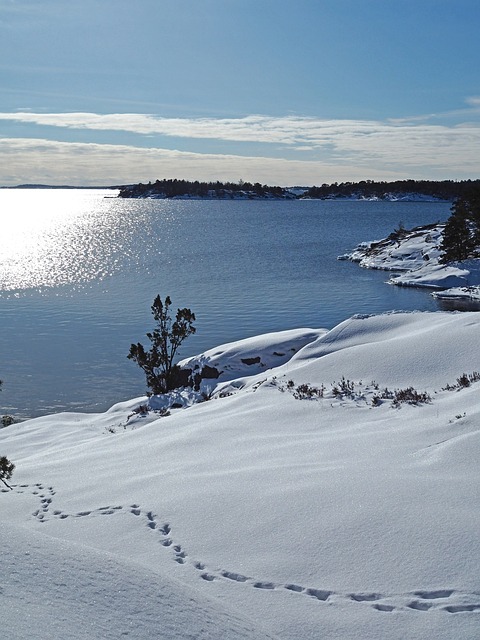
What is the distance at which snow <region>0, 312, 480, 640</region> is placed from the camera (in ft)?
13.6

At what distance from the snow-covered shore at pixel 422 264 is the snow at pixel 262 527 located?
37158 mm

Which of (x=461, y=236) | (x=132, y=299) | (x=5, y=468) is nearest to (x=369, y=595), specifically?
(x=5, y=468)

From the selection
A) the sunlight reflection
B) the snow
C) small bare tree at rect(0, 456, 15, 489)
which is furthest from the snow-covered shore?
small bare tree at rect(0, 456, 15, 489)

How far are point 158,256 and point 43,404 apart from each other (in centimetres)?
5305

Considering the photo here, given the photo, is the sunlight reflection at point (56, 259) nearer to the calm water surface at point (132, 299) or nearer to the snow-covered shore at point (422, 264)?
the calm water surface at point (132, 299)

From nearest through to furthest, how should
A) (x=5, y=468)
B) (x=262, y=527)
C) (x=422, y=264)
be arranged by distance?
1. (x=262, y=527)
2. (x=5, y=468)
3. (x=422, y=264)

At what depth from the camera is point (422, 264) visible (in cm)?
6016

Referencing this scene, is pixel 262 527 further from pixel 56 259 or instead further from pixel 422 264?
pixel 56 259

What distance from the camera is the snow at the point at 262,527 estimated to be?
13.6 ft

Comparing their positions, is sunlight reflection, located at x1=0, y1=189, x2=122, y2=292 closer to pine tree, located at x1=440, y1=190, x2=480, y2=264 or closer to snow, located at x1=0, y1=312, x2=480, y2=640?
pine tree, located at x1=440, y1=190, x2=480, y2=264

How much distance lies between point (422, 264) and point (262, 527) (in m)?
57.7

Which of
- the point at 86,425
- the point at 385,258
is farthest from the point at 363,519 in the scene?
the point at 385,258

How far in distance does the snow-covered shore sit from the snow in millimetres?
37158

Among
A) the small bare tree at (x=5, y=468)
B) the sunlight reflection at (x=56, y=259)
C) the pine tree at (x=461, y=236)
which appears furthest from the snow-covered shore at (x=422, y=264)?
the small bare tree at (x=5, y=468)
